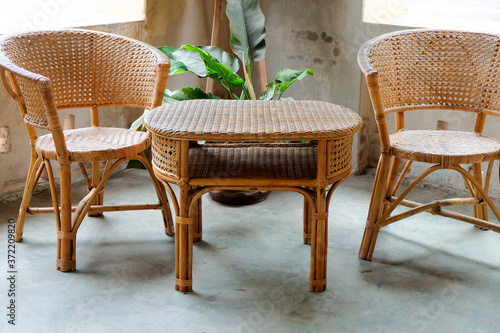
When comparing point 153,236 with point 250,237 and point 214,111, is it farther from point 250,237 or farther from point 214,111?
point 214,111

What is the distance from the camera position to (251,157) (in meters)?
2.72

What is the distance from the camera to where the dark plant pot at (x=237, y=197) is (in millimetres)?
3506

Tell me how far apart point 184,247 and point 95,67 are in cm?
120

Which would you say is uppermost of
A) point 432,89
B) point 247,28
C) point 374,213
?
point 247,28

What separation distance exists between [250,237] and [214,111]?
2.42 feet

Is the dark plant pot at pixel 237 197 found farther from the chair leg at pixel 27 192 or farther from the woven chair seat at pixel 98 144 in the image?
the chair leg at pixel 27 192

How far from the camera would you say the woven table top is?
2361 mm

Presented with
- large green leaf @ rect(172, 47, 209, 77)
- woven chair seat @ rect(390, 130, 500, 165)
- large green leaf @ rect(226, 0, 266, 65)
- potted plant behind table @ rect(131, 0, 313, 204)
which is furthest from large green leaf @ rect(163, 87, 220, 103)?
woven chair seat @ rect(390, 130, 500, 165)

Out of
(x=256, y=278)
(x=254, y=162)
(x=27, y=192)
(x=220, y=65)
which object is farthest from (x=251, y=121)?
(x=27, y=192)

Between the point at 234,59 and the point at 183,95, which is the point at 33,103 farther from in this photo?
the point at 234,59

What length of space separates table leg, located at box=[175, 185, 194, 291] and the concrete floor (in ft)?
0.18

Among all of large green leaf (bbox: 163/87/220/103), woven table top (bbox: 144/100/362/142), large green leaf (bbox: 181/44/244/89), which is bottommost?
large green leaf (bbox: 163/87/220/103)

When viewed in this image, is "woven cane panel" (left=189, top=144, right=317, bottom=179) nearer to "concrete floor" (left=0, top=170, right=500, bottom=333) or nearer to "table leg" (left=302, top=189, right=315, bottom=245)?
"table leg" (left=302, top=189, right=315, bottom=245)

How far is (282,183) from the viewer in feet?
8.02
